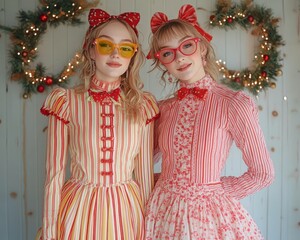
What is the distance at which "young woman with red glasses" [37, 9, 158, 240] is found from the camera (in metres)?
1.40

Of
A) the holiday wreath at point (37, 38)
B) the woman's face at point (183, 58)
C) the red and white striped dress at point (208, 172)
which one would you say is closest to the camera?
the red and white striped dress at point (208, 172)

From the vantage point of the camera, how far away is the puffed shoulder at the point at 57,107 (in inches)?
56.9

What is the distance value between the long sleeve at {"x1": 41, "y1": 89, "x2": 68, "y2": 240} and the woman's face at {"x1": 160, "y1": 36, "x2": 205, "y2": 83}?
1.47 ft

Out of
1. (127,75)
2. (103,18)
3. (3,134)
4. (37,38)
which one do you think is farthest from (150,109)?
(3,134)

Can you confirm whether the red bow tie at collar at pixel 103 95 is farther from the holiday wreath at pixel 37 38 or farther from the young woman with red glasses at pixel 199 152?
the holiday wreath at pixel 37 38

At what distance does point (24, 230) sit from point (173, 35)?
4.67 ft

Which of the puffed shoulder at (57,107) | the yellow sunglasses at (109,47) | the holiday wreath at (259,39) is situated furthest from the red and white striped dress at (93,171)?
the holiday wreath at (259,39)

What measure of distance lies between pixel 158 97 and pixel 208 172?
80cm

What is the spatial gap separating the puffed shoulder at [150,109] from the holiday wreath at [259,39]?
0.63 meters

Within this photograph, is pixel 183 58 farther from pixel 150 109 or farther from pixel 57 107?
pixel 57 107

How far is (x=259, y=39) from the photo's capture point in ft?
6.86

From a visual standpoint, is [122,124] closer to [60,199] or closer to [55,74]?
[60,199]

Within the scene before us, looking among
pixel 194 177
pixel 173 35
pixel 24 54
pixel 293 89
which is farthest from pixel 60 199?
pixel 293 89

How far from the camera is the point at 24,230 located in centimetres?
Answer: 216
